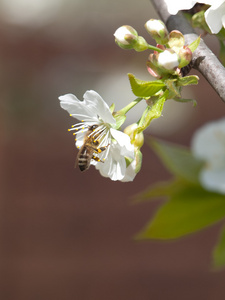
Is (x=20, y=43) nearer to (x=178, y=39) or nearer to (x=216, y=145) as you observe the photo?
(x=216, y=145)

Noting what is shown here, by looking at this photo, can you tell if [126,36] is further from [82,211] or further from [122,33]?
[82,211]

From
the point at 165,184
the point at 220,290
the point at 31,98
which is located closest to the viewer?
the point at 165,184

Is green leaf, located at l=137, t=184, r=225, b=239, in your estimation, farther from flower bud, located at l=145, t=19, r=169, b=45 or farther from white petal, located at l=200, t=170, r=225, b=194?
flower bud, located at l=145, t=19, r=169, b=45

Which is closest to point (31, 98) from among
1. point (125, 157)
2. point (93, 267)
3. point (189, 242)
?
point (93, 267)

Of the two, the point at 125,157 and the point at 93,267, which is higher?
the point at 125,157

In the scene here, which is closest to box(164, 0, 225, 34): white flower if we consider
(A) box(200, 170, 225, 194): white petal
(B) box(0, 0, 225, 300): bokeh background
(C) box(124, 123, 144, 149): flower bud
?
(C) box(124, 123, 144, 149): flower bud

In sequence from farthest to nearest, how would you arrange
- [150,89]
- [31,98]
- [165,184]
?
[31,98] < [165,184] < [150,89]

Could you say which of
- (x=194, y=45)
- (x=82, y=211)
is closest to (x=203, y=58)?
(x=194, y=45)
